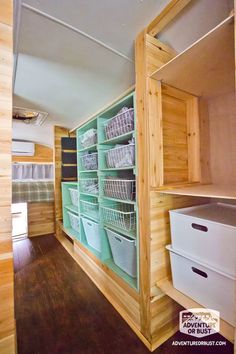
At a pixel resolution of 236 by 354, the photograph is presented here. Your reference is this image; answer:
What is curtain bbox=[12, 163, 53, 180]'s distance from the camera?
12.7 ft

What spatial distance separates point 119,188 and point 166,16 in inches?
46.3

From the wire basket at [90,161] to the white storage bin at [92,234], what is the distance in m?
0.63

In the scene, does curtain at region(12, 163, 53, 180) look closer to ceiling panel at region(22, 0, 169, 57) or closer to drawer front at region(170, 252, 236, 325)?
ceiling panel at region(22, 0, 169, 57)

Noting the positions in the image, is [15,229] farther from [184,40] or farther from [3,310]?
[184,40]

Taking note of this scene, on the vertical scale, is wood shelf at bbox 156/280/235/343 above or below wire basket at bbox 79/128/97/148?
below

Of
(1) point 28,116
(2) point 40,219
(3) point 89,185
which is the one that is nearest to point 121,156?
(3) point 89,185

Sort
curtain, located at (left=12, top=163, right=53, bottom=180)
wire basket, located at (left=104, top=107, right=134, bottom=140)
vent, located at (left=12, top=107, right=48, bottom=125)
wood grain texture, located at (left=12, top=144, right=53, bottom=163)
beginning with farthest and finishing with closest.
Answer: wood grain texture, located at (left=12, top=144, right=53, bottom=163), curtain, located at (left=12, top=163, right=53, bottom=180), vent, located at (left=12, top=107, right=48, bottom=125), wire basket, located at (left=104, top=107, right=134, bottom=140)

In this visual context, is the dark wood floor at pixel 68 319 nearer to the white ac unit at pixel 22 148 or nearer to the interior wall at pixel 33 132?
the interior wall at pixel 33 132

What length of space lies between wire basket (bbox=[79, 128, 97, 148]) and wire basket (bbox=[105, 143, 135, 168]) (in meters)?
0.34

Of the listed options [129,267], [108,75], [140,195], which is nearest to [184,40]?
[108,75]

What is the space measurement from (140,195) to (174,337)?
102 cm

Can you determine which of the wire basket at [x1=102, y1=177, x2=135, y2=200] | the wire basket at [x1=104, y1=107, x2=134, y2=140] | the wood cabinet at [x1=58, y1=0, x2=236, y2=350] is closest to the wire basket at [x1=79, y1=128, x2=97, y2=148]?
the wire basket at [x1=104, y1=107, x2=134, y2=140]

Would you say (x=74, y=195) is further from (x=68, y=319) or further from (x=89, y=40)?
(x=89, y=40)

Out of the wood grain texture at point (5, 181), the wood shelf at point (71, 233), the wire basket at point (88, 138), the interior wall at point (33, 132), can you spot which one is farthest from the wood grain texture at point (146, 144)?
the interior wall at point (33, 132)
